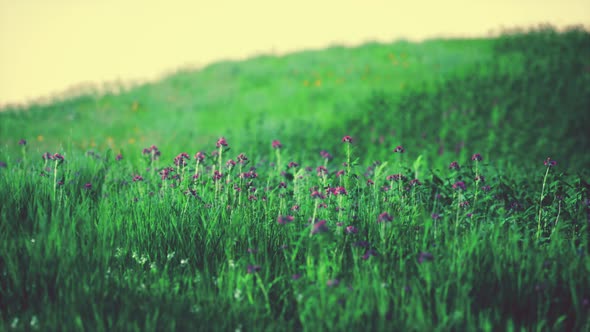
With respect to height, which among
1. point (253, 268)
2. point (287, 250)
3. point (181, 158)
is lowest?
point (287, 250)

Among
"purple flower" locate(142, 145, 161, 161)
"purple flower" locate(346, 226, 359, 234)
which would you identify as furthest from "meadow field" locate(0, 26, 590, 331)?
"purple flower" locate(142, 145, 161, 161)

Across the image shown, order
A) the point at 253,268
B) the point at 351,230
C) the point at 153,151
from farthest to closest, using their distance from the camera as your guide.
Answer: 1. the point at 153,151
2. the point at 351,230
3. the point at 253,268

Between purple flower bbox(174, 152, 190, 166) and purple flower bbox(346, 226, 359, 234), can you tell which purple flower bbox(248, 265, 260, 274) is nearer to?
purple flower bbox(346, 226, 359, 234)

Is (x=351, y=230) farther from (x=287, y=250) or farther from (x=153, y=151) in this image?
(x=153, y=151)

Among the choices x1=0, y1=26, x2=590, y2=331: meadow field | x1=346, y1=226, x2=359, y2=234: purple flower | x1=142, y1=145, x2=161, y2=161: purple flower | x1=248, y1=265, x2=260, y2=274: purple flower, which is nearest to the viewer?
x1=0, y1=26, x2=590, y2=331: meadow field

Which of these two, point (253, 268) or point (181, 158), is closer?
point (253, 268)

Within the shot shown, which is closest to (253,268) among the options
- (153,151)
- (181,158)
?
(181,158)

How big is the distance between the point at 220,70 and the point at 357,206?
1678 centimetres

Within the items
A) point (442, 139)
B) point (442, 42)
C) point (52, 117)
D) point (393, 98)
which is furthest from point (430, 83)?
point (52, 117)

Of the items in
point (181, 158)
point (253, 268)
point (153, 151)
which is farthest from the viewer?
point (153, 151)

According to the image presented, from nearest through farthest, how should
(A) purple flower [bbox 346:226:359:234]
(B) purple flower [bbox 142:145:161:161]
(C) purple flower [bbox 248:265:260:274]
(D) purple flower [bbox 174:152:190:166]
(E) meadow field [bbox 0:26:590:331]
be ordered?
(E) meadow field [bbox 0:26:590:331], (C) purple flower [bbox 248:265:260:274], (A) purple flower [bbox 346:226:359:234], (D) purple flower [bbox 174:152:190:166], (B) purple flower [bbox 142:145:161:161]

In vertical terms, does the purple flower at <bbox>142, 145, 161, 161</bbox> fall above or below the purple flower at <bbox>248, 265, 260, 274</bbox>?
above

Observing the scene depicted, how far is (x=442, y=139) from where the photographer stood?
1029cm

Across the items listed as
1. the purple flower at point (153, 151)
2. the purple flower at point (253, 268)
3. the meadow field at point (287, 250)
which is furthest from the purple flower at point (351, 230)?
the purple flower at point (153, 151)
